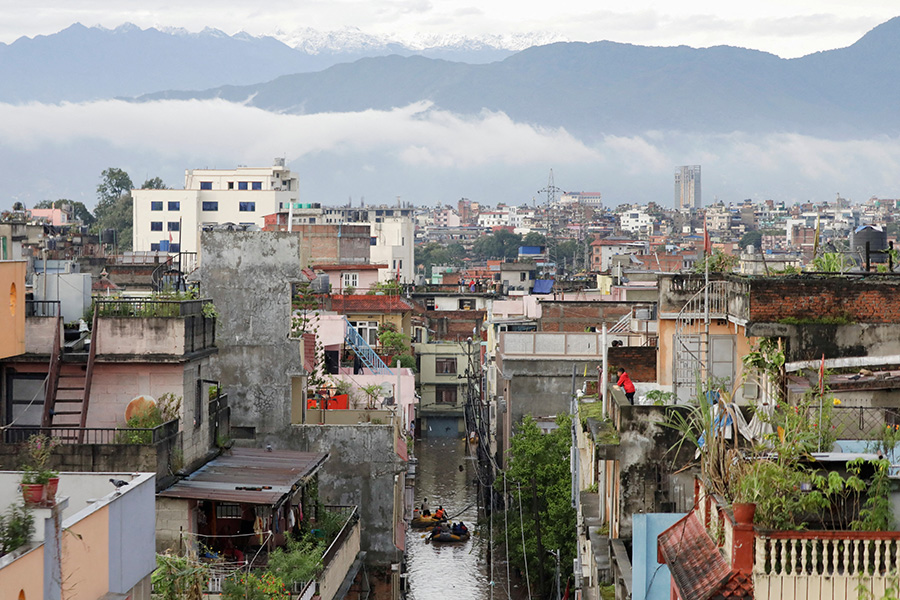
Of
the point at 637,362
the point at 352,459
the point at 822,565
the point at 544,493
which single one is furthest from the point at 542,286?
the point at 822,565

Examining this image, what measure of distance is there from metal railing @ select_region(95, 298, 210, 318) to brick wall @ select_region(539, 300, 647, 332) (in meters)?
29.8

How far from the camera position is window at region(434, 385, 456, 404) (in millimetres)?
78812

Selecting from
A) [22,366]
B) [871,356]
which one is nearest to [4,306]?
[22,366]

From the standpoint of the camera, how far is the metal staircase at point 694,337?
21.9m

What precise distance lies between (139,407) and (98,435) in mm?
1087

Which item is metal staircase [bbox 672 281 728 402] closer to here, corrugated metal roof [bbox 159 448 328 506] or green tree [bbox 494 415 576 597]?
corrugated metal roof [bbox 159 448 328 506]

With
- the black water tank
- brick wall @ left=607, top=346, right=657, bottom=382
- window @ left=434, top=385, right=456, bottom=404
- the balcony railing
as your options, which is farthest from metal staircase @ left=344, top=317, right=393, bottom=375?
the balcony railing

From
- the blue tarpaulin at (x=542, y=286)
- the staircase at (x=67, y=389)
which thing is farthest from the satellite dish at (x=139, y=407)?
the blue tarpaulin at (x=542, y=286)

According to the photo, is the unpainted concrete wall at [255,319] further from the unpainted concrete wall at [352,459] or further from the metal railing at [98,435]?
the metal railing at [98,435]

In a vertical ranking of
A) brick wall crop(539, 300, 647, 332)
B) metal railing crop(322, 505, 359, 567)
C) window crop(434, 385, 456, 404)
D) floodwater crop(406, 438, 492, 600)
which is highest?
brick wall crop(539, 300, 647, 332)

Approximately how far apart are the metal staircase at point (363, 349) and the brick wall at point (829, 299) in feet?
83.3

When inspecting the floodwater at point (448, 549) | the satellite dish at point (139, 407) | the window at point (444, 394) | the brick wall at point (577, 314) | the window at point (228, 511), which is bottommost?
the floodwater at point (448, 549)

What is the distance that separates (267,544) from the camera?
2272cm

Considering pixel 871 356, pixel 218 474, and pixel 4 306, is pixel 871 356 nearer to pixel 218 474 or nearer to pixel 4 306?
pixel 218 474
